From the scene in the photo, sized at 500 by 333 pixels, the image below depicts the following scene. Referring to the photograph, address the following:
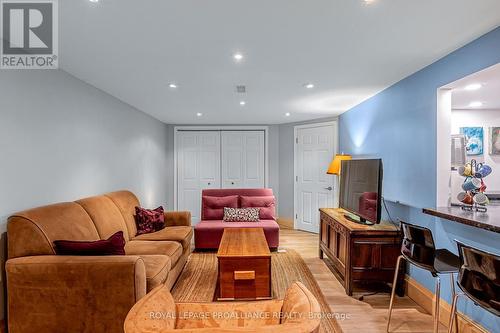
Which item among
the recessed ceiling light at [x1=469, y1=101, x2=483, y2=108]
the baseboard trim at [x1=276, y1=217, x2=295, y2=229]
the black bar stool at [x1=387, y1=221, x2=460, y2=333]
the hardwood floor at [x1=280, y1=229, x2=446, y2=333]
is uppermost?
the recessed ceiling light at [x1=469, y1=101, x2=483, y2=108]

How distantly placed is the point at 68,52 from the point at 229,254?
7.83 feet

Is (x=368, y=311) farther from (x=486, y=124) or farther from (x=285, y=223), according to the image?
(x=285, y=223)

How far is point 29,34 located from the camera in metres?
2.03

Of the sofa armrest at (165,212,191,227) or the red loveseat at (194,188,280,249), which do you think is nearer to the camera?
the sofa armrest at (165,212,191,227)

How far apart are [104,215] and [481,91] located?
172 inches

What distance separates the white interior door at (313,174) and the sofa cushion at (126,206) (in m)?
3.43

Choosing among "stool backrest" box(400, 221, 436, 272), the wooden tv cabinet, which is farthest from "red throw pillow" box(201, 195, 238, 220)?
"stool backrest" box(400, 221, 436, 272)

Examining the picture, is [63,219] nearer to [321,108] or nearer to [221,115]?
[221,115]

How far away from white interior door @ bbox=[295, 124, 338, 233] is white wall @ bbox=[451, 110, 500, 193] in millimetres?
1927

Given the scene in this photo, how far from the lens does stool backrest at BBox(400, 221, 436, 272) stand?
75.8 inches

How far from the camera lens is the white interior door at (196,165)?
6.15m

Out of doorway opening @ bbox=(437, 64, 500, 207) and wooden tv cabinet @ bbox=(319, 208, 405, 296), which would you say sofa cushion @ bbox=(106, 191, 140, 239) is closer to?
wooden tv cabinet @ bbox=(319, 208, 405, 296)

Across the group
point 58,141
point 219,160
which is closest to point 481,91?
point 58,141

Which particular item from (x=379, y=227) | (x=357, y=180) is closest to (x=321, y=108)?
(x=357, y=180)
